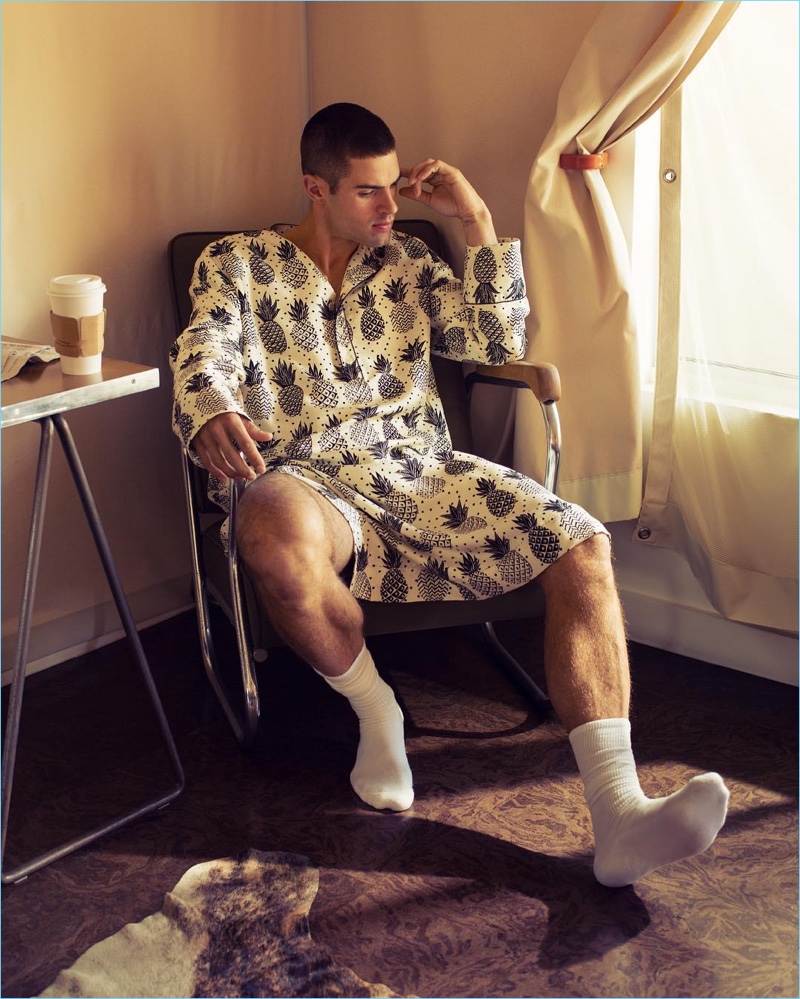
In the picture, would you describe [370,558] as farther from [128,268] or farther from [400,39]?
[400,39]

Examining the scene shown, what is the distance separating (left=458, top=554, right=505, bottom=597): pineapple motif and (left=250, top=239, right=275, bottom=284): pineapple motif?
728 mm

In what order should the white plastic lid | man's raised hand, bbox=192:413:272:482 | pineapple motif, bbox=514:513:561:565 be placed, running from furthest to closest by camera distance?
pineapple motif, bbox=514:513:561:565 < man's raised hand, bbox=192:413:272:482 < the white plastic lid

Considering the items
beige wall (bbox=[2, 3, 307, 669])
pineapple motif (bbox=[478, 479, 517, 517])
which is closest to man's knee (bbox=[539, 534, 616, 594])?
pineapple motif (bbox=[478, 479, 517, 517])

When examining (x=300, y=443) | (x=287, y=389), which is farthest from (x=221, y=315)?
(x=300, y=443)

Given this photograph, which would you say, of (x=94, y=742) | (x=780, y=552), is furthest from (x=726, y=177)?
(x=94, y=742)

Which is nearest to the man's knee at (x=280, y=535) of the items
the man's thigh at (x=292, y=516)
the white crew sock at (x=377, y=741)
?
the man's thigh at (x=292, y=516)

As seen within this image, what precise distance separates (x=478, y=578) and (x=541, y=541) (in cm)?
14

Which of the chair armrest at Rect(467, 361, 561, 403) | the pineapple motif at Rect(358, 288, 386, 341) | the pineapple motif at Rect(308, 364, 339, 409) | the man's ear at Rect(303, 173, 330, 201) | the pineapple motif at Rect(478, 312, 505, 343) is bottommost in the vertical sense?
the chair armrest at Rect(467, 361, 561, 403)

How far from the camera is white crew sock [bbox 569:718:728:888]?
1.61 m

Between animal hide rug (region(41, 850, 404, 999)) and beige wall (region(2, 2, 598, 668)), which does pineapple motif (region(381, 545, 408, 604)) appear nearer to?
animal hide rug (region(41, 850, 404, 999))

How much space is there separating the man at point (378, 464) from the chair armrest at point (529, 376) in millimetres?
39

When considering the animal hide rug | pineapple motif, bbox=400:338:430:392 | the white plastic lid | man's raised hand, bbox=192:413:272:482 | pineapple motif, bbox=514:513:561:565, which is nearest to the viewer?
the animal hide rug

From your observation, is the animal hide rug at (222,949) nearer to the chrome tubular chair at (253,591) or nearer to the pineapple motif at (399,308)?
the chrome tubular chair at (253,591)

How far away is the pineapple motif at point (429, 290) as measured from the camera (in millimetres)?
2342
